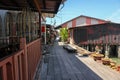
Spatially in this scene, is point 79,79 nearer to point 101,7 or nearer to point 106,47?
point 106,47

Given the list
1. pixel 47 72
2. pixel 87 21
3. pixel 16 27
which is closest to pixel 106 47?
pixel 87 21

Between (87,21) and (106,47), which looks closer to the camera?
(106,47)

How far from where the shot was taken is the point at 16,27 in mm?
8953

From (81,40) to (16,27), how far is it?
13.4m

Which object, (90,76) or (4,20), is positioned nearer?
(90,76)

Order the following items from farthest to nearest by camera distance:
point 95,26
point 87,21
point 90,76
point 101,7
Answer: point 101,7 → point 87,21 → point 95,26 → point 90,76

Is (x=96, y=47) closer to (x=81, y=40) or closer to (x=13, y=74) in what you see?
(x=81, y=40)

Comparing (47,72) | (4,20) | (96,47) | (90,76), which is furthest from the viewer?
(96,47)

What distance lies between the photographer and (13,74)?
2416 mm

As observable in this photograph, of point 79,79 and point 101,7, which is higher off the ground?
point 101,7

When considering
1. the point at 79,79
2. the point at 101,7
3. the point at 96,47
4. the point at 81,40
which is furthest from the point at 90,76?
the point at 101,7

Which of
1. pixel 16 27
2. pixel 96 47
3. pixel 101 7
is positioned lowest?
pixel 96 47

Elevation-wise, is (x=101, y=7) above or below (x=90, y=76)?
above

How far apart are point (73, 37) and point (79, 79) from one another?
16.7m
